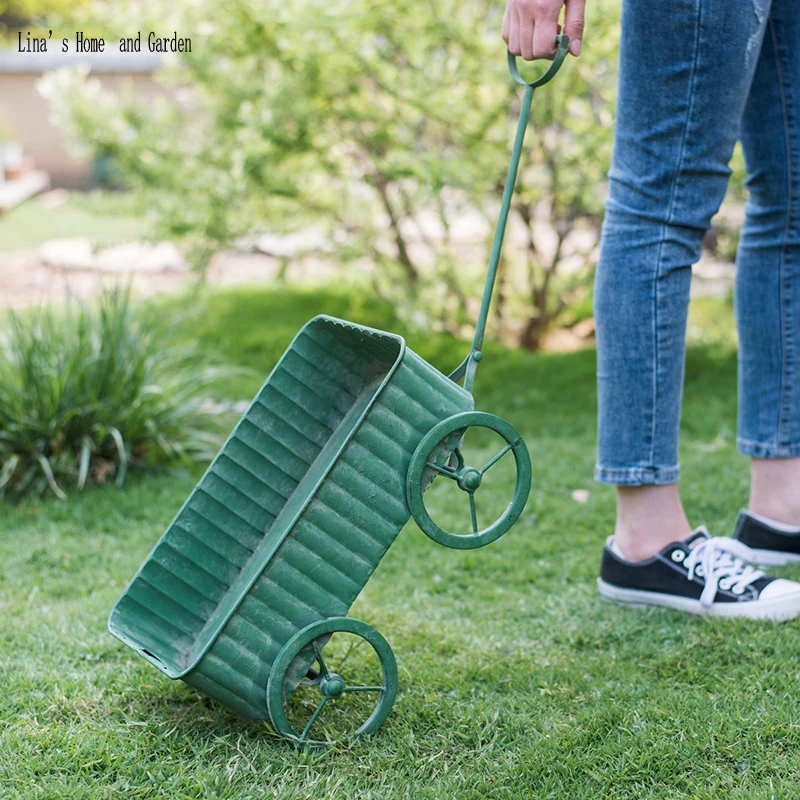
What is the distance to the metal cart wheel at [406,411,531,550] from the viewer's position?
140cm

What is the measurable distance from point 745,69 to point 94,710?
1514mm

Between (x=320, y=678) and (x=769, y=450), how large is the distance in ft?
3.52

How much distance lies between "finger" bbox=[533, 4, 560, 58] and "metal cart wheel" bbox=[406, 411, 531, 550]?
25.1 inches

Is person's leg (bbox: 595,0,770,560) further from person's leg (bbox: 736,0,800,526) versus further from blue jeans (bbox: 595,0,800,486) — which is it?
person's leg (bbox: 736,0,800,526)

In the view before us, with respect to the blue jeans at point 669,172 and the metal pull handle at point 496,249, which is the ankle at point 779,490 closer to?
the blue jeans at point 669,172

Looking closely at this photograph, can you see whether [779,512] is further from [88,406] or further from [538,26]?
[88,406]

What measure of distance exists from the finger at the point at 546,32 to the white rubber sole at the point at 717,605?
0.99 m

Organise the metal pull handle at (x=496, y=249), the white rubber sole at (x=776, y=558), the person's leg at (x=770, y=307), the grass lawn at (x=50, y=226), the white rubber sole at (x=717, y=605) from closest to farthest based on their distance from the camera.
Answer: the metal pull handle at (x=496, y=249), the white rubber sole at (x=717, y=605), the person's leg at (x=770, y=307), the white rubber sole at (x=776, y=558), the grass lawn at (x=50, y=226)

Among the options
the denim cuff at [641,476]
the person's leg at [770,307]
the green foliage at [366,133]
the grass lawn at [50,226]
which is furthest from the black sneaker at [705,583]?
the grass lawn at [50,226]

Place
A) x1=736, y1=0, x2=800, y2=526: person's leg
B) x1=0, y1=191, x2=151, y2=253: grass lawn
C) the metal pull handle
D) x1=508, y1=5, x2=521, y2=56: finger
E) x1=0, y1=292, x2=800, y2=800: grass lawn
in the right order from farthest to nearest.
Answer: x1=0, y1=191, x2=151, y2=253: grass lawn, x1=736, y1=0, x2=800, y2=526: person's leg, x1=508, y1=5, x2=521, y2=56: finger, the metal pull handle, x1=0, y1=292, x2=800, y2=800: grass lawn

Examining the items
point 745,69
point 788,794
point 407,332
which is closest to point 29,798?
point 788,794

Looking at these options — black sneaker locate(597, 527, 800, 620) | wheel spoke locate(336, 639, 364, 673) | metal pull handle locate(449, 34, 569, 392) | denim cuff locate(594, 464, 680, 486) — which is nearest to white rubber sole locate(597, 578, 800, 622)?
black sneaker locate(597, 527, 800, 620)

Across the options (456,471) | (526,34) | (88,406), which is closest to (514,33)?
(526,34)

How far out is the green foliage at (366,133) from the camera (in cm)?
348
